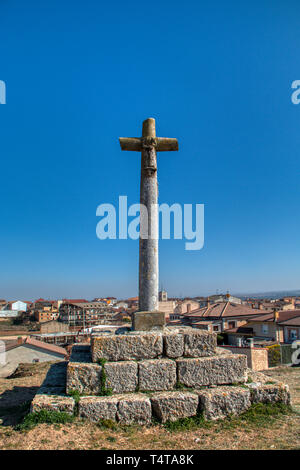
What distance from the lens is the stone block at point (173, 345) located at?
5.98m

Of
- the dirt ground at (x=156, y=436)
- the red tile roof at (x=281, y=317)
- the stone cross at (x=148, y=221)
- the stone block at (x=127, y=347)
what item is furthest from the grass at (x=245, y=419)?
the red tile roof at (x=281, y=317)

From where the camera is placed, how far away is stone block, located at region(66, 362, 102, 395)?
5.43 meters

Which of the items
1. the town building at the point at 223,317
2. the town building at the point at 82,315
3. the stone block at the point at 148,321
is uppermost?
the stone block at the point at 148,321

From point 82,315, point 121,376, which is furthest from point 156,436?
point 82,315

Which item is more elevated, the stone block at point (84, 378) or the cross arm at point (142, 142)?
the cross arm at point (142, 142)

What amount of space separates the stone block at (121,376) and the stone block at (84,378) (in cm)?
17

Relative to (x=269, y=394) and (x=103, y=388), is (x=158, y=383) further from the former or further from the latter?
(x=269, y=394)

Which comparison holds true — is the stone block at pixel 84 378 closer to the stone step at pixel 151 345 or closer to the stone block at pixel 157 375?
the stone step at pixel 151 345

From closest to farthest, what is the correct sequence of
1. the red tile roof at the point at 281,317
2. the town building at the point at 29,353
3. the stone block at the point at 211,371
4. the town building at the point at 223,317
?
1. the stone block at the point at 211,371
2. the town building at the point at 29,353
3. the red tile roof at the point at 281,317
4. the town building at the point at 223,317

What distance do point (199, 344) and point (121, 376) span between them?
1.61 meters

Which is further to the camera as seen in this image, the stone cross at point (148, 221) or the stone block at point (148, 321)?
the stone cross at point (148, 221)

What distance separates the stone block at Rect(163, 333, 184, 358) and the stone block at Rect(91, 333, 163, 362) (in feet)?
0.33

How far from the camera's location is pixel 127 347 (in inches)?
230
